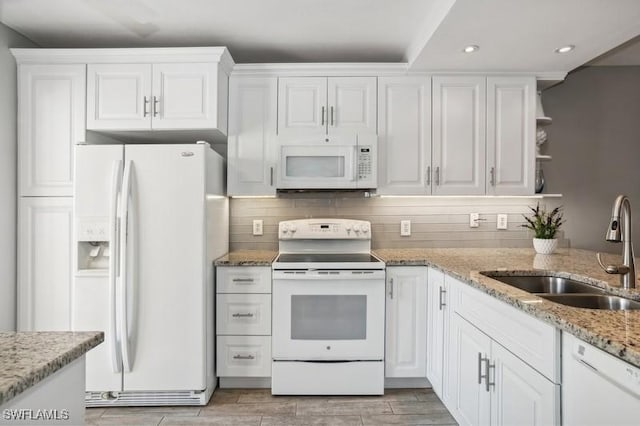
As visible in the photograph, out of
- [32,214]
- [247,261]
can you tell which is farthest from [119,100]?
[247,261]

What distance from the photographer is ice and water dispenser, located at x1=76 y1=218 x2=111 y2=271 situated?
221cm

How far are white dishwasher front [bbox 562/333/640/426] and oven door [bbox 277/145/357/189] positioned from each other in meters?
1.82

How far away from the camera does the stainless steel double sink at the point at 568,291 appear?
1476mm

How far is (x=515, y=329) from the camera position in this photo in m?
1.39

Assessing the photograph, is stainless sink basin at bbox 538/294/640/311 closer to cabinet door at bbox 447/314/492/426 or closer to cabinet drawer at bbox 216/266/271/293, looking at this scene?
cabinet door at bbox 447/314/492/426

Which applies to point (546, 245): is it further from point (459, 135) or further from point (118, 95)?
point (118, 95)

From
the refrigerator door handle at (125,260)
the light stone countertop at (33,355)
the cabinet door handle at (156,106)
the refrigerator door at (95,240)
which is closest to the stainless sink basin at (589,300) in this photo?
the light stone countertop at (33,355)

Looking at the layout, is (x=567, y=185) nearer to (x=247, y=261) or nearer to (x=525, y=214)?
(x=525, y=214)

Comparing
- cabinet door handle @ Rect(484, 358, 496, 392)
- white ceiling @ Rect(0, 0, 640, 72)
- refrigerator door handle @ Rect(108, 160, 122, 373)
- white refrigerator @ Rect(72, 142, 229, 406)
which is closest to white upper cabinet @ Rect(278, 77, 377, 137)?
white ceiling @ Rect(0, 0, 640, 72)

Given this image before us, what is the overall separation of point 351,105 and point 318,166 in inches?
20.4

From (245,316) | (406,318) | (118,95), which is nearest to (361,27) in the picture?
(118,95)

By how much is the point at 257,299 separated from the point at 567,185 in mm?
2613

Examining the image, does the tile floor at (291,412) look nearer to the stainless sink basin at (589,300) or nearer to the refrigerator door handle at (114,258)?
the refrigerator door handle at (114,258)

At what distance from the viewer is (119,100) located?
250 cm
